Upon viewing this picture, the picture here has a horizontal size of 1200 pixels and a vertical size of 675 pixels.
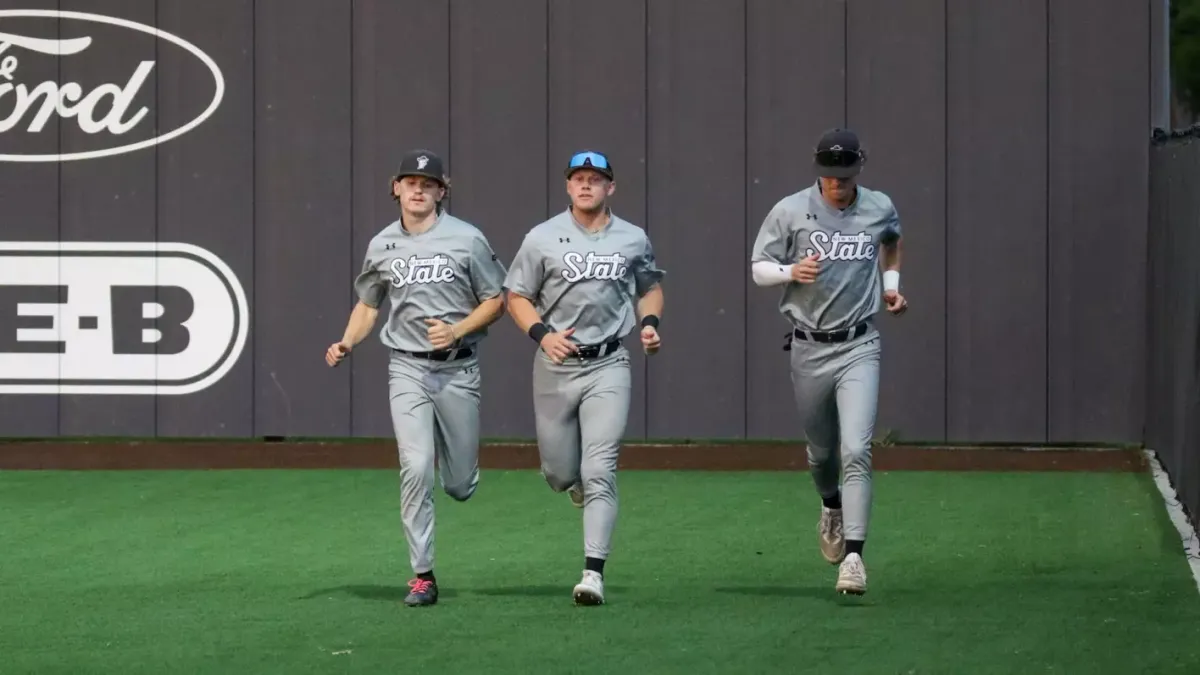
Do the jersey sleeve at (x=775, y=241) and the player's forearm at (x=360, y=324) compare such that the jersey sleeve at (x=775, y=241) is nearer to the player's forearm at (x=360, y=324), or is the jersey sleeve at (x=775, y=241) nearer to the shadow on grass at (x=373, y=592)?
the player's forearm at (x=360, y=324)

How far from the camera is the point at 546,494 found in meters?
13.3

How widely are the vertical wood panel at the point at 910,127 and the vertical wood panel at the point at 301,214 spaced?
11.0 ft

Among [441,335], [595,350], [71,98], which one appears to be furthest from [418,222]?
[71,98]

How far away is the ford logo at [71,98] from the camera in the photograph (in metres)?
15.2

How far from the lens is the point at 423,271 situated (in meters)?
9.30

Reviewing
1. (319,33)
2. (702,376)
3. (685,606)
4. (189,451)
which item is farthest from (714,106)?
(685,606)

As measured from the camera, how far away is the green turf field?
7566 mm

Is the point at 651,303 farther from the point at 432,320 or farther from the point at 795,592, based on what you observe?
the point at 795,592

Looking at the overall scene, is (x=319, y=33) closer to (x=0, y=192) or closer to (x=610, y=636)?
(x=0, y=192)

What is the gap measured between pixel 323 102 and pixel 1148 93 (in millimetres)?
5879

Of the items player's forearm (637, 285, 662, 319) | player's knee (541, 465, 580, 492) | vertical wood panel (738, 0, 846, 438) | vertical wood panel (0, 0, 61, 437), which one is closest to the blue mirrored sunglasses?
player's forearm (637, 285, 662, 319)

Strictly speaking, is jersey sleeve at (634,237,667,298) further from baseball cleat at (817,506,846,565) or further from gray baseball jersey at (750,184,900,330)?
baseball cleat at (817,506,846,565)

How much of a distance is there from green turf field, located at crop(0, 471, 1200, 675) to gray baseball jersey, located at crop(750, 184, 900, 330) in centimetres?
126

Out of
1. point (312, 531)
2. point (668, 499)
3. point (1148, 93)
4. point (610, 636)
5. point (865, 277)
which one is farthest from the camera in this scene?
point (1148, 93)
